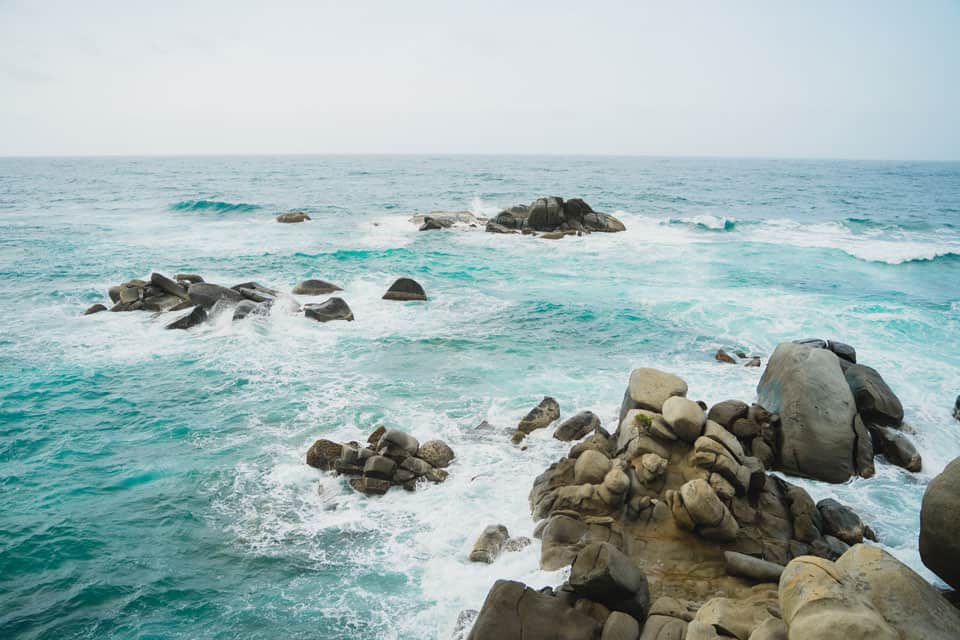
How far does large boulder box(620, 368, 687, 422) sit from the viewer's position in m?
11.9

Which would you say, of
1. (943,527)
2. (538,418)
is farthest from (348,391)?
(943,527)

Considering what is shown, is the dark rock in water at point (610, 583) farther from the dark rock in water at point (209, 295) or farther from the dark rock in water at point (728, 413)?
the dark rock in water at point (209, 295)

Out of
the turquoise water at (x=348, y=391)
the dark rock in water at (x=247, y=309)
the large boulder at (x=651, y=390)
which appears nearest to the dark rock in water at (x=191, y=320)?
the turquoise water at (x=348, y=391)

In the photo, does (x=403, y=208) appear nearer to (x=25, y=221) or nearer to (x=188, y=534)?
(x=25, y=221)

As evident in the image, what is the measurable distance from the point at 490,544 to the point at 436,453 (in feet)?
10.2

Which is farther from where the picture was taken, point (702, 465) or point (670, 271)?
point (670, 271)

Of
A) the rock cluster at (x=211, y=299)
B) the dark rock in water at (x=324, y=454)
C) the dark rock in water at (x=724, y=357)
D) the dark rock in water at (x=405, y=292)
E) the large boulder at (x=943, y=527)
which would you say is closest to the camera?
the large boulder at (x=943, y=527)

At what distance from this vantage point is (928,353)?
18.3m

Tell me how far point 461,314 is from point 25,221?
45.8 m

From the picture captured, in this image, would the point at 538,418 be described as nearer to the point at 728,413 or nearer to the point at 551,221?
the point at 728,413

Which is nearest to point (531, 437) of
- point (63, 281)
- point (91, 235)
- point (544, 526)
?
point (544, 526)

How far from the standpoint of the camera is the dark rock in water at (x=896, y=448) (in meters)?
11.9

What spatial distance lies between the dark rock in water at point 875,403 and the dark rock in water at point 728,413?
333cm

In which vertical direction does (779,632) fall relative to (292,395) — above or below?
above
